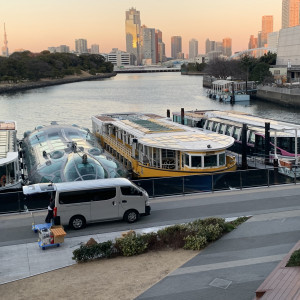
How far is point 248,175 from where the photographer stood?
22.3 metres

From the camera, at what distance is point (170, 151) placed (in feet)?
95.4

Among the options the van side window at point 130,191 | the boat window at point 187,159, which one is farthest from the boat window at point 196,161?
the van side window at point 130,191

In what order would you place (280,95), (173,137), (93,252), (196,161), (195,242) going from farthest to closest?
(280,95) < (173,137) < (196,161) < (195,242) < (93,252)

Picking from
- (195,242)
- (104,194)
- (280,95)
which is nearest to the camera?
(195,242)

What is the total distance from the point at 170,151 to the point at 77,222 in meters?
12.6

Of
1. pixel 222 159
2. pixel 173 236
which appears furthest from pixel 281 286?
pixel 222 159

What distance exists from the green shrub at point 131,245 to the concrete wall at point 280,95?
7846cm

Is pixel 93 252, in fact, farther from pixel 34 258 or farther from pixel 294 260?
pixel 294 260

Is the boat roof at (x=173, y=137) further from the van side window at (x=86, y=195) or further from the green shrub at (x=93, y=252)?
the green shrub at (x=93, y=252)

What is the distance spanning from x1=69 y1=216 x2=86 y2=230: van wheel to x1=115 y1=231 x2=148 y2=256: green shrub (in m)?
2.70

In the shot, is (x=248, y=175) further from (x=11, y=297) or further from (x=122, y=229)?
(x=11, y=297)

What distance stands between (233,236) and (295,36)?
134624mm

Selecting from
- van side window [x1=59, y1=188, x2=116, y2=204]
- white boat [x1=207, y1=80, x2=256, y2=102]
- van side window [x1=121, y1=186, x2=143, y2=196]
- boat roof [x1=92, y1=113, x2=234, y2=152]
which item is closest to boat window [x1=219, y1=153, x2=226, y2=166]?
boat roof [x1=92, y1=113, x2=234, y2=152]

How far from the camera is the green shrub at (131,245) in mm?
14680
